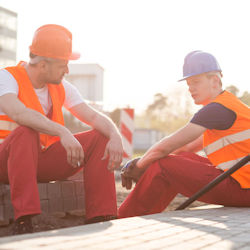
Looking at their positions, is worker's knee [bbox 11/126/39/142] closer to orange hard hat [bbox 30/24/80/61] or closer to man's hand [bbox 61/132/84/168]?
man's hand [bbox 61/132/84/168]

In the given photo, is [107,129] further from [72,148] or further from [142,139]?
[142,139]

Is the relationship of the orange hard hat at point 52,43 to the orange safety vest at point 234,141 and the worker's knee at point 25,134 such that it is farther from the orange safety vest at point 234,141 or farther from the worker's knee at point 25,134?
the orange safety vest at point 234,141

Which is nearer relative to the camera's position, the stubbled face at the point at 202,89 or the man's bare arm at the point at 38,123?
the man's bare arm at the point at 38,123

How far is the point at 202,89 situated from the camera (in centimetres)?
466

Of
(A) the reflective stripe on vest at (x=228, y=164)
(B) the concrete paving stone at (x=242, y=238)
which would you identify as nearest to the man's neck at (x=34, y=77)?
(A) the reflective stripe on vest at (x=228, y=164)

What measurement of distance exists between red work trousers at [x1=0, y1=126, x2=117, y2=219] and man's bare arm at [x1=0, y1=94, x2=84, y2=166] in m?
0.08

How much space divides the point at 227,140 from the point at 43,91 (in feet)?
5.46

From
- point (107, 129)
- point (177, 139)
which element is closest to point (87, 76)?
point (177, 139)

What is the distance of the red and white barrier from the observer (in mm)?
11242

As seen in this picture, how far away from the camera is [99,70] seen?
157ft

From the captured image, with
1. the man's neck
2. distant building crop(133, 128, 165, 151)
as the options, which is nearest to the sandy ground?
the man's neck

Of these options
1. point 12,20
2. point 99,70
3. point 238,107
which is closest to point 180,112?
point 12,20

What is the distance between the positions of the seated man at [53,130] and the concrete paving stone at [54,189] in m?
0.05

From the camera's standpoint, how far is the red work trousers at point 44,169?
3.33 metres
